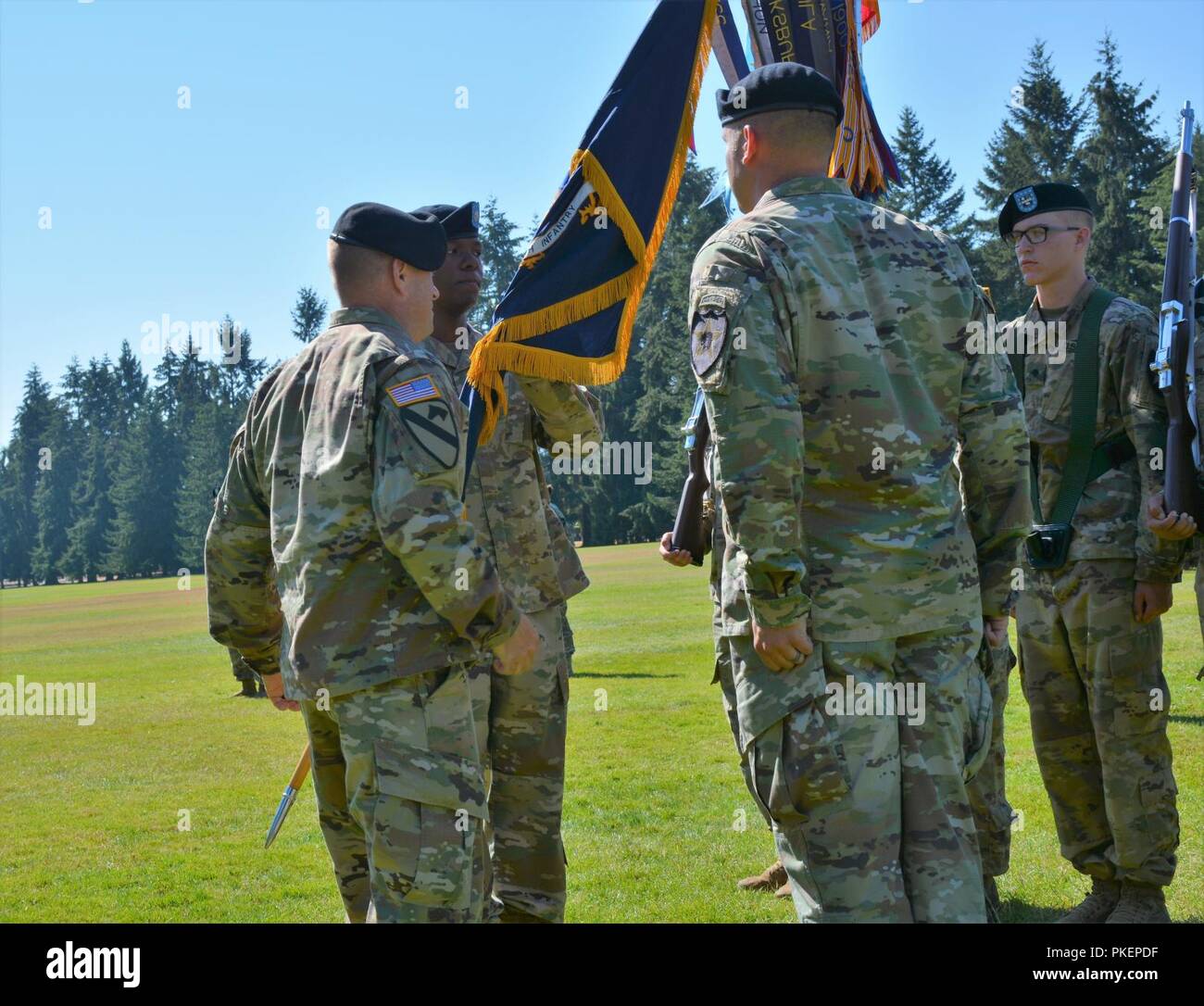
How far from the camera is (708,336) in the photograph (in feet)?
11.4

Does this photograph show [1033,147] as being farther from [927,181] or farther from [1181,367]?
[1181,367]

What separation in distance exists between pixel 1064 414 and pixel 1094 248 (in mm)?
53294

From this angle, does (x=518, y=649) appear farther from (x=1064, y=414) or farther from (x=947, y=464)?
(x=1064, y=414)

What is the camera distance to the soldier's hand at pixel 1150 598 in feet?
16.9

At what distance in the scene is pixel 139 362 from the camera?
10875 cm

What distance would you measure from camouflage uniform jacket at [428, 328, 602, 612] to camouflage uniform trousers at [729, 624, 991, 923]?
5.58 feet

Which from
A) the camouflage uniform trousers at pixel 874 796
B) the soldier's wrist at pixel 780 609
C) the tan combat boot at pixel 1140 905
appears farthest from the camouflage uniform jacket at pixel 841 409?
the tan combat boot at pixel 1140 905

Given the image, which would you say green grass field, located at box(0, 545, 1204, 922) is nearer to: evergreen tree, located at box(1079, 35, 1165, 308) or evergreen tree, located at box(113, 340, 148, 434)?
evergreen tree, located at box(1079, 35, 1165, 308)

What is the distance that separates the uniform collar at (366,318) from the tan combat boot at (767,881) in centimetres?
349

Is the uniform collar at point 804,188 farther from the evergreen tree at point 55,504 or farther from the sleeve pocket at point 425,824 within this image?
the evergreen tree at point 55,504

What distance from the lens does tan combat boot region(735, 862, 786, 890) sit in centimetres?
597

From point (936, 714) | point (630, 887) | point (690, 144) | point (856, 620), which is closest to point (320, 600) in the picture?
point (856, 620)

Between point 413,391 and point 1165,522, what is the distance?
3.33 metres

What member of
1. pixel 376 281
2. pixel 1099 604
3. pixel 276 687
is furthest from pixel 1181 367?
pixel 276 687
